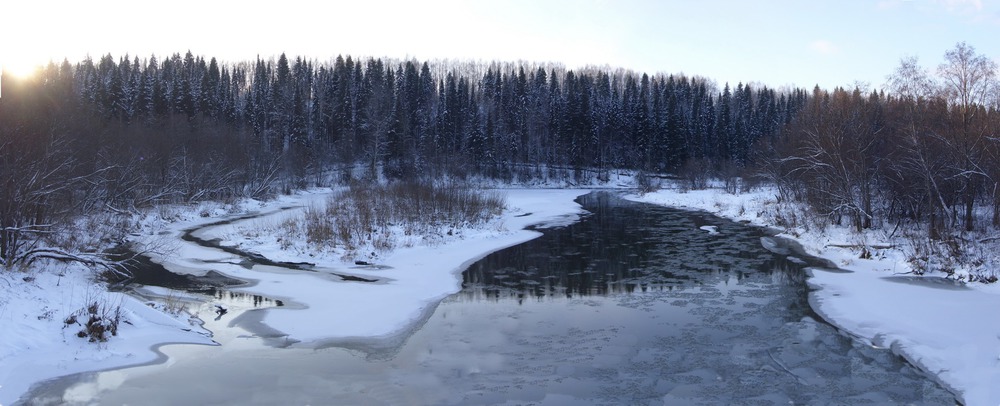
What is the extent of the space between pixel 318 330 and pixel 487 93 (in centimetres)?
9025

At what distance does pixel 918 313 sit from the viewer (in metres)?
11.8

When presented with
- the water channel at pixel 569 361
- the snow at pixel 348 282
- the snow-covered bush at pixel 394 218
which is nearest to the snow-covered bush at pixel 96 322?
the water channel at pixel 569 361

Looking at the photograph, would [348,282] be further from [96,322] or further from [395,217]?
[395,217]

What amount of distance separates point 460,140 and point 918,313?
2892 inches

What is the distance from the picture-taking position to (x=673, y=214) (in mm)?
37969

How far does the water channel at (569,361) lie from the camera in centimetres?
768

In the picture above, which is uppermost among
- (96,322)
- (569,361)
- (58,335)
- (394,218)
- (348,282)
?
(394,218)

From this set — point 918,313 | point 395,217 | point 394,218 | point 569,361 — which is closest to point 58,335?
point 569,361

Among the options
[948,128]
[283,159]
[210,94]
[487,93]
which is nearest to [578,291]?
[948,128]

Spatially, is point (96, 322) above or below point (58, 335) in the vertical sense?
above

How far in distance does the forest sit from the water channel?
25.1ft

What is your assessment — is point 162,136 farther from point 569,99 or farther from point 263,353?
point 569,99

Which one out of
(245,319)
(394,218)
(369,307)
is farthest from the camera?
(394,218)

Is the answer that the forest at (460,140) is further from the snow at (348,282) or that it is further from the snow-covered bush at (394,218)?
the snow-covered bush at (394,218)
